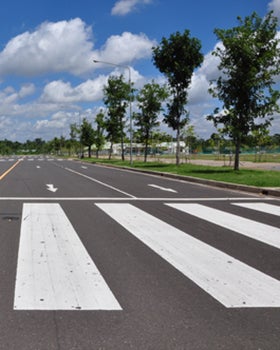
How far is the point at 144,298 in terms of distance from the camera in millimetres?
4527

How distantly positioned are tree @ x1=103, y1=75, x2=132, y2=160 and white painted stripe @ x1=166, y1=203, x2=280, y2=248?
3387 cm

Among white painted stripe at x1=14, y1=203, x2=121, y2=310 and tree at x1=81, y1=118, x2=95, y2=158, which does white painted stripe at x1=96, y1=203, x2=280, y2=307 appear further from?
tree at x1=81, y1=118, x2=95, y2=158

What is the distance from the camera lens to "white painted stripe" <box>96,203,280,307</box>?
461cm

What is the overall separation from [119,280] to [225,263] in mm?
1496

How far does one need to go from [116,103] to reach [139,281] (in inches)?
1634

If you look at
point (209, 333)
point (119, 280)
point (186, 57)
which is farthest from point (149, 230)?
point (186, 57)

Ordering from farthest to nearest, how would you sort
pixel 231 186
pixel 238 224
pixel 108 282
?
pixel 231 186 → pixel 238 224 → pixel 108 282

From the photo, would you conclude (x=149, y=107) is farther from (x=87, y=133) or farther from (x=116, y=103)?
(x=87, y=133)

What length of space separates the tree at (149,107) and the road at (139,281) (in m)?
28.6

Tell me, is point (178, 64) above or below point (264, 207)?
above

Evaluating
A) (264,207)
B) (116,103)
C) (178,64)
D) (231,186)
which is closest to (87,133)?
(116,103)

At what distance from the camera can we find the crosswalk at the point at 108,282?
4.48 metres

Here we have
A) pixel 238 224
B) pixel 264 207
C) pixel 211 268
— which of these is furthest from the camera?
pixel 264 207

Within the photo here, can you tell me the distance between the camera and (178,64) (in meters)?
29.1
